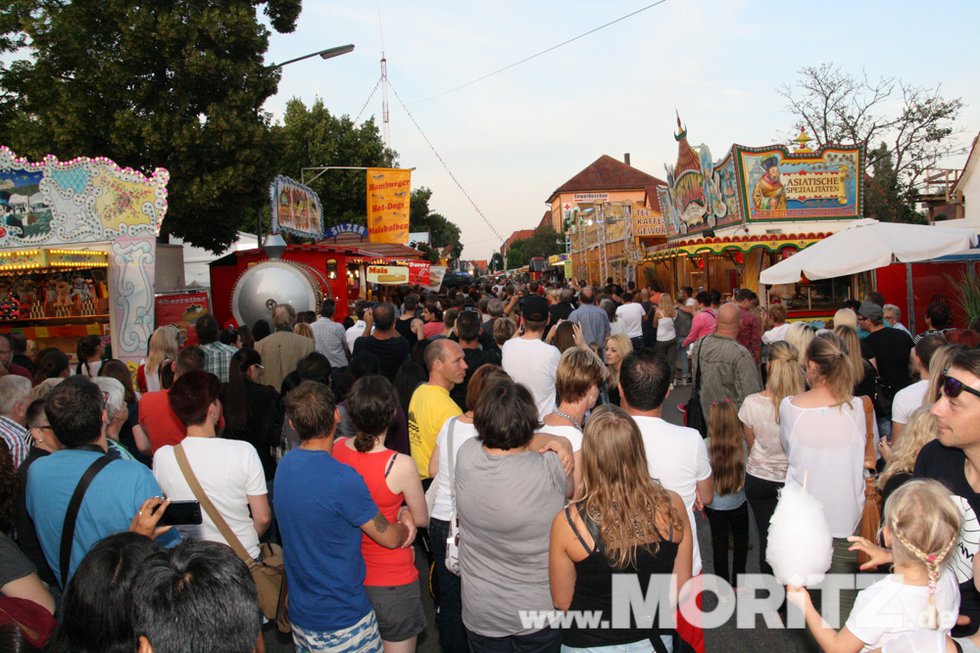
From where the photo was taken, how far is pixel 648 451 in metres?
3.01

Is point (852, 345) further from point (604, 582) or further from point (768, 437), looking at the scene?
point (604, 582)

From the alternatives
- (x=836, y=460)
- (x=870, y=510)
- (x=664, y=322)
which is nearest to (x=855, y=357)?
(x=836, y=460)

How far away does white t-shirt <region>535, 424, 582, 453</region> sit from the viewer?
3.25m

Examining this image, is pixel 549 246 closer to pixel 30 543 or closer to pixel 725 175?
pixel 725 175

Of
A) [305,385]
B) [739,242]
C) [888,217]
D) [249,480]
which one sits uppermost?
[888,217]

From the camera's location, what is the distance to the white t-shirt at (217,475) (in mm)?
3104

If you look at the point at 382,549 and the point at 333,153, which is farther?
the point at 333,153

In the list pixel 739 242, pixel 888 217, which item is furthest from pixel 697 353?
pixel 888 217

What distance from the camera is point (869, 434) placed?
155 inches

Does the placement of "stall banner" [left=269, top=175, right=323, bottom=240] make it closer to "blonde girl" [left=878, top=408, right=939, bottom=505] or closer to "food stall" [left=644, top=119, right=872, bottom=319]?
"food stall" [left=644, top=119, right=872, bottom=319]

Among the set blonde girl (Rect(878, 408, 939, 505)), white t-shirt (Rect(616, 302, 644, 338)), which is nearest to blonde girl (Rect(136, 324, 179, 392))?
blonde girl (Rect(878, 408, 939, 505))

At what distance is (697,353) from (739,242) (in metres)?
12.7

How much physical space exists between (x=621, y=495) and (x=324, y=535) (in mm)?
1270

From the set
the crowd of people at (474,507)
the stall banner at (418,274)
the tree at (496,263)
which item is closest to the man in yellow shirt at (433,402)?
the crowd of people at (474,507)
